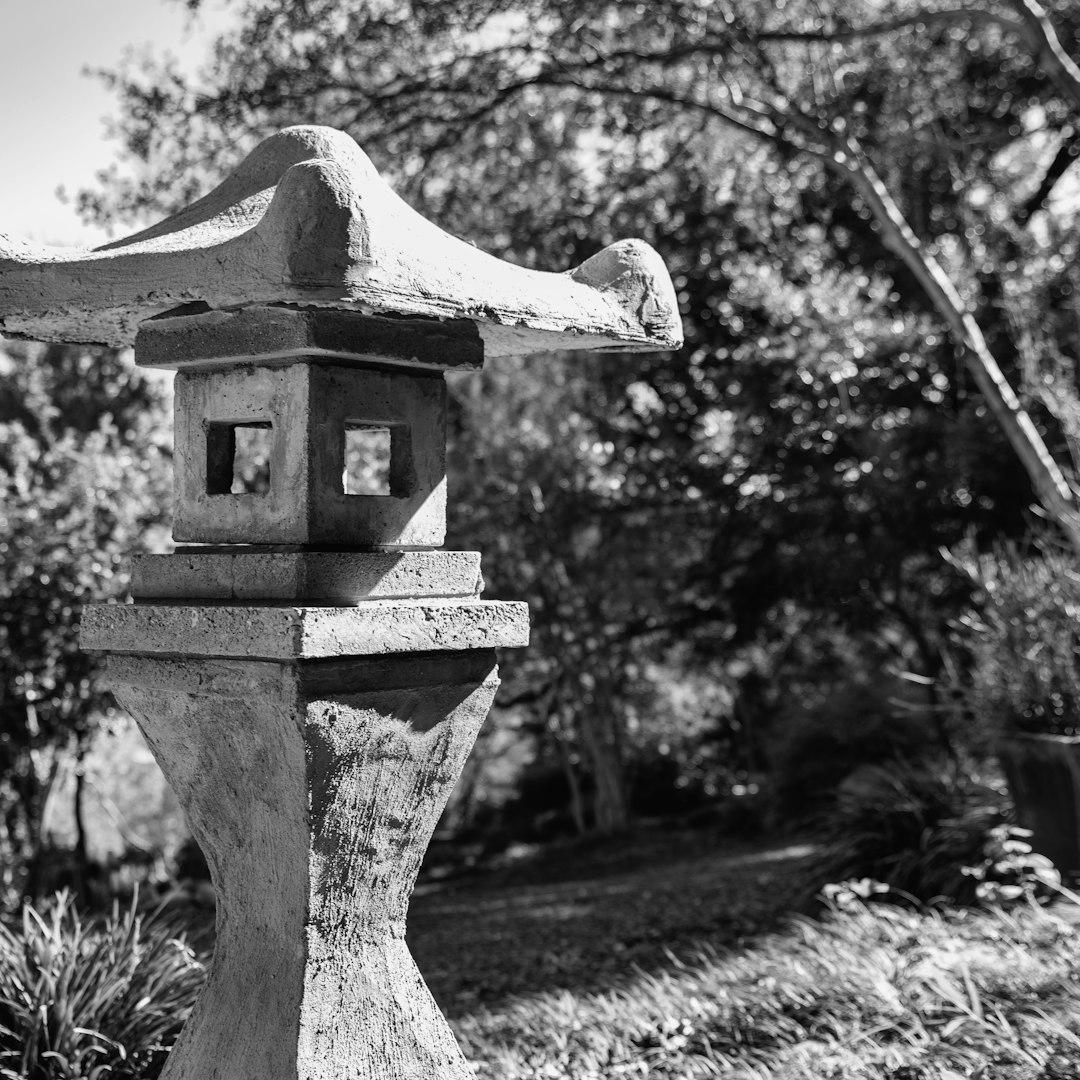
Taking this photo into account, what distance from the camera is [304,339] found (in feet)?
8.92

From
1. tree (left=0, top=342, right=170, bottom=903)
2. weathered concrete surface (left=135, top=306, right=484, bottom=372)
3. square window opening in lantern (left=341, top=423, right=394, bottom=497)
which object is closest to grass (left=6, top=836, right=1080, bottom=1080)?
tree (left=0, top=342, right=170, bottom=903)

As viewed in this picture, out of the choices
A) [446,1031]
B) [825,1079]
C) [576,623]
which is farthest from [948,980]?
[576,623]

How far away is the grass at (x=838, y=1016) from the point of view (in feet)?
11.9

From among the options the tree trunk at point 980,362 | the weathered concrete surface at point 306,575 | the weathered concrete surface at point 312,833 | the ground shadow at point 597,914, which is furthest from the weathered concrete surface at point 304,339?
the tree trunk at point 980,362

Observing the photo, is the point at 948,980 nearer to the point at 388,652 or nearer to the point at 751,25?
the point at 388,652

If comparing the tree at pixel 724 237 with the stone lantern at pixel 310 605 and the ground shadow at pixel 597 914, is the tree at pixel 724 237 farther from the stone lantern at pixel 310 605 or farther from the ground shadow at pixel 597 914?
the stone lantern at pixel 310 605

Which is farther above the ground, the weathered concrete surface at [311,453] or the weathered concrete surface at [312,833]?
the weathered concrete surface at [311,453]

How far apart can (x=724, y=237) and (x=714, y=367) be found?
1.08 m

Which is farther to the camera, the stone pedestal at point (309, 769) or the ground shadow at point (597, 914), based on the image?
the ground shadow at point (597, 914)

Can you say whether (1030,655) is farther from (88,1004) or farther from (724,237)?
(724,237)

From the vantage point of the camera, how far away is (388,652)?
2.77 meters

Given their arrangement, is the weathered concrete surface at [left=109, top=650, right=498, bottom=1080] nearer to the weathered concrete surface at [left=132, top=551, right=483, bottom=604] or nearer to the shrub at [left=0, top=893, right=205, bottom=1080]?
the weathered concrete surface at [left=132, top=551, right=483, bottom=604]

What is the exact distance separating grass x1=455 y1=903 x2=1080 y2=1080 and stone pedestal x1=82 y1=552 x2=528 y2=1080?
1186mm

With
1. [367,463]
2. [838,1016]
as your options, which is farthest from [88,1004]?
[367,463]
